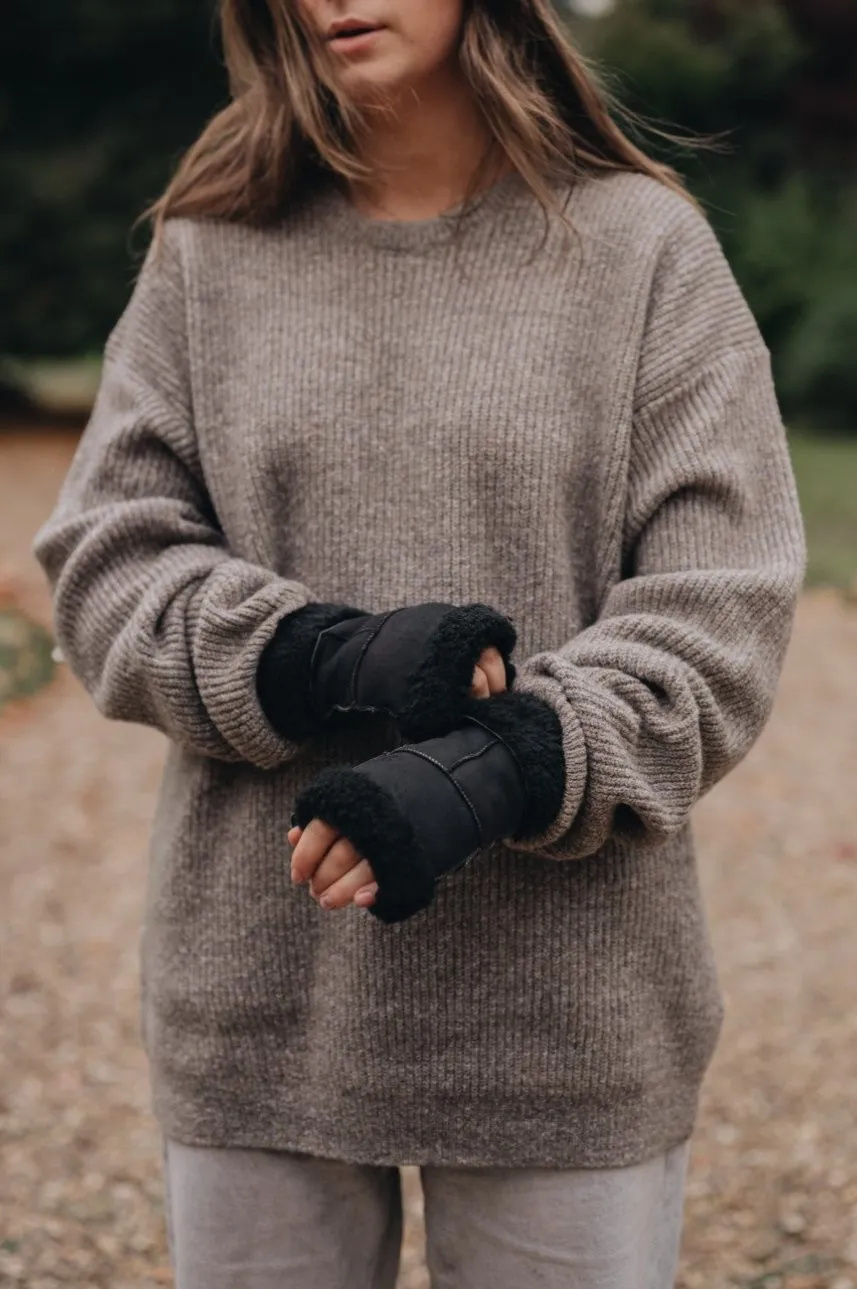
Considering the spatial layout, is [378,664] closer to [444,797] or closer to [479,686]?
[479,686]

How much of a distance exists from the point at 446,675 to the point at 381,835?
211mm

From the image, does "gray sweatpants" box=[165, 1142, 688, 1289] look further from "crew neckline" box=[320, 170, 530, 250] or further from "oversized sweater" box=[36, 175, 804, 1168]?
"crew neckline" box=[320, 170, 530, 250]

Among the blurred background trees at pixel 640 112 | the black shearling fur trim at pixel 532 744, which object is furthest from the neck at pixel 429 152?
the blurred background trees at pixel 640 112

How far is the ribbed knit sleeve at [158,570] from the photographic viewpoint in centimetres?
183

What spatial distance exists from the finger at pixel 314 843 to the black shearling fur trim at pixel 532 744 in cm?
21

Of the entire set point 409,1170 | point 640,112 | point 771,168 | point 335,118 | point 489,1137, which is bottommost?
point 771,168

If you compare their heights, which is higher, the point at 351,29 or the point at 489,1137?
the point at 351,29

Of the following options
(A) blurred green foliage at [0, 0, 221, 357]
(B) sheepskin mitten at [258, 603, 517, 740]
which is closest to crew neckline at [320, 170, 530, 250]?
(B) sheepskin mitten at [258, 603, 517, 740]

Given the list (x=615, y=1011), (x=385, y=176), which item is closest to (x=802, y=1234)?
(x=615, y=1011)

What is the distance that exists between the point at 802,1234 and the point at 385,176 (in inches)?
106

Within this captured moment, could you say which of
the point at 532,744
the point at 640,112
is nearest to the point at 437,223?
the point at 532,744

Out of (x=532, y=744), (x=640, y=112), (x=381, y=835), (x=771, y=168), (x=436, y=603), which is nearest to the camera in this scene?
(x=381, y=835)

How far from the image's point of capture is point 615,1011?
190 cm

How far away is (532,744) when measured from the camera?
1.66m
